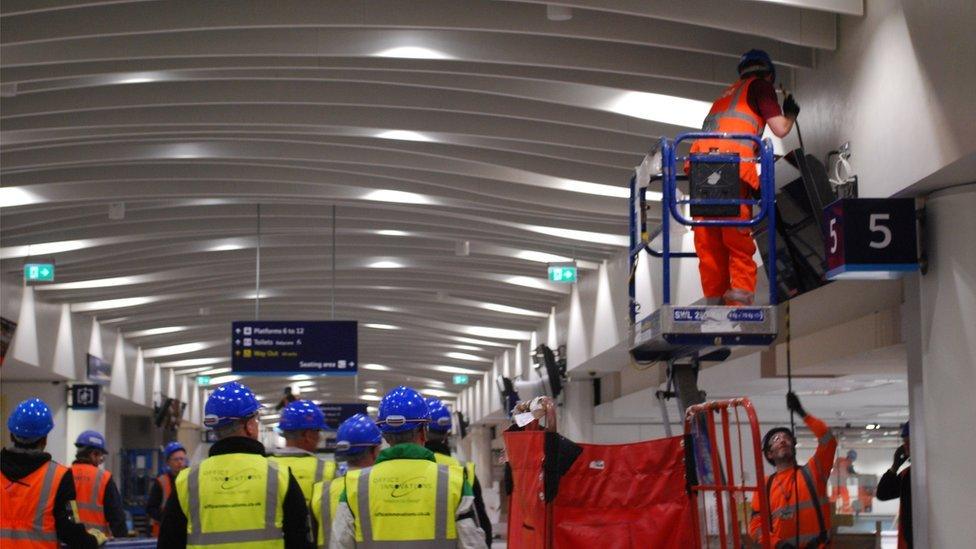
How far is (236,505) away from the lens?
5625 millimetres

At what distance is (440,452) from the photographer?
886 cm

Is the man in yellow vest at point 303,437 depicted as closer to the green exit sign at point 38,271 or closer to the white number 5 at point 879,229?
the white number 5 at point 879,229

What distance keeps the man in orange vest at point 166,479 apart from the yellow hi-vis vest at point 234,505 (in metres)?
8.49

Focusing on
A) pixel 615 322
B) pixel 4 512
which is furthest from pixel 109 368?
pixel 4 512

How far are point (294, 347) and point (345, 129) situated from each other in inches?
272

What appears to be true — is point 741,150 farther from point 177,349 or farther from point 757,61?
point 177,349

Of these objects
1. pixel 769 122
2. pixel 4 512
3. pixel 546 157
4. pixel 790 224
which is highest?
pixel 546 157

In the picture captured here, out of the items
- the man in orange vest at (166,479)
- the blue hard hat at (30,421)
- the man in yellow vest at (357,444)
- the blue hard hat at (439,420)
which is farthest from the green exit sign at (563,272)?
the blue hard hat at (30,421)

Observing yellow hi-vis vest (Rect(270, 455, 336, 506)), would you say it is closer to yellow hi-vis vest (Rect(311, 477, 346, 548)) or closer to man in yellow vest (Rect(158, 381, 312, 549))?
yellow hi-vis vest (Rect(311, 477, 346, 548))

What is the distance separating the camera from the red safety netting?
6.91 m

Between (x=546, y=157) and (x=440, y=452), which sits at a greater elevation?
(x=546, y=157)

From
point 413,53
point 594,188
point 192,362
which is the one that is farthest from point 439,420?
point 192,362

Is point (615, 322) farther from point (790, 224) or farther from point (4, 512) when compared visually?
point (4, 512)

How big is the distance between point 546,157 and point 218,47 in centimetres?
402
